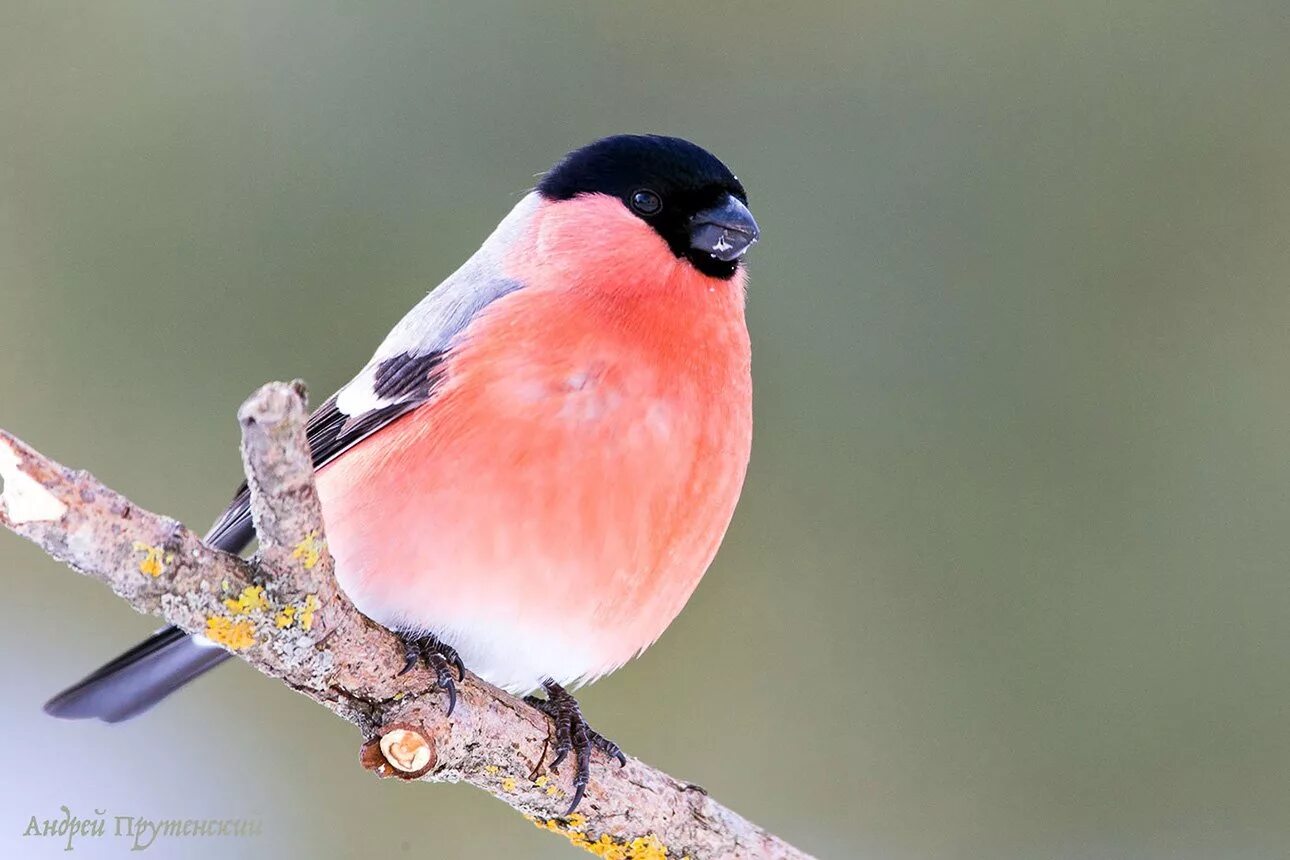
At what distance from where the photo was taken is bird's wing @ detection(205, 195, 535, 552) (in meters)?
2.25

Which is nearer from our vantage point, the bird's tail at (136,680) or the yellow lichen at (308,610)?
the yellow lichen at (308,610)

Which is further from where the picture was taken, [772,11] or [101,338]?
[772,11]

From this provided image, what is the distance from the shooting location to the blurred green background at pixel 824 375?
362cm

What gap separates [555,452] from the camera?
2047 mm

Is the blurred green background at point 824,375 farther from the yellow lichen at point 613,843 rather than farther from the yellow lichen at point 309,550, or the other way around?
the yellow lichen at point 309,550

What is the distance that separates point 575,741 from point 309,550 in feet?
2.35

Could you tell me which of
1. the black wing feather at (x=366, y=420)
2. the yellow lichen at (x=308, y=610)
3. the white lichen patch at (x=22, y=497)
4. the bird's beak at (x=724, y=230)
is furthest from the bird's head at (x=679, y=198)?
the white lichen patch at (x=22, y=497)

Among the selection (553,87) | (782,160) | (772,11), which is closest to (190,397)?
(553,87)

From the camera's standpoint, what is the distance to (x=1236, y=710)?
359cm

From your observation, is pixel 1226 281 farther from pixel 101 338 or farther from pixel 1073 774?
pixel 101 338

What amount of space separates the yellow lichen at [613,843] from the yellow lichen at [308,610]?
664 millimetres

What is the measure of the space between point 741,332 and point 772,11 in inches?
85.4

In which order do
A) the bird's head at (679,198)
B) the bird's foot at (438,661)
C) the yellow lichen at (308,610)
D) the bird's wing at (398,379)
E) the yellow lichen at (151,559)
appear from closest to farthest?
the yellow lichen at (151,559)
the yellow lichen at (308,610)
the bird's foot at (438,661)
the bird's wing at (398,379)
the bird's head at (679,198)

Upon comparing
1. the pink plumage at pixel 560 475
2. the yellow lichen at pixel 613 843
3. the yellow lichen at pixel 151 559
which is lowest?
the yellow lichen at pixel 151 559
